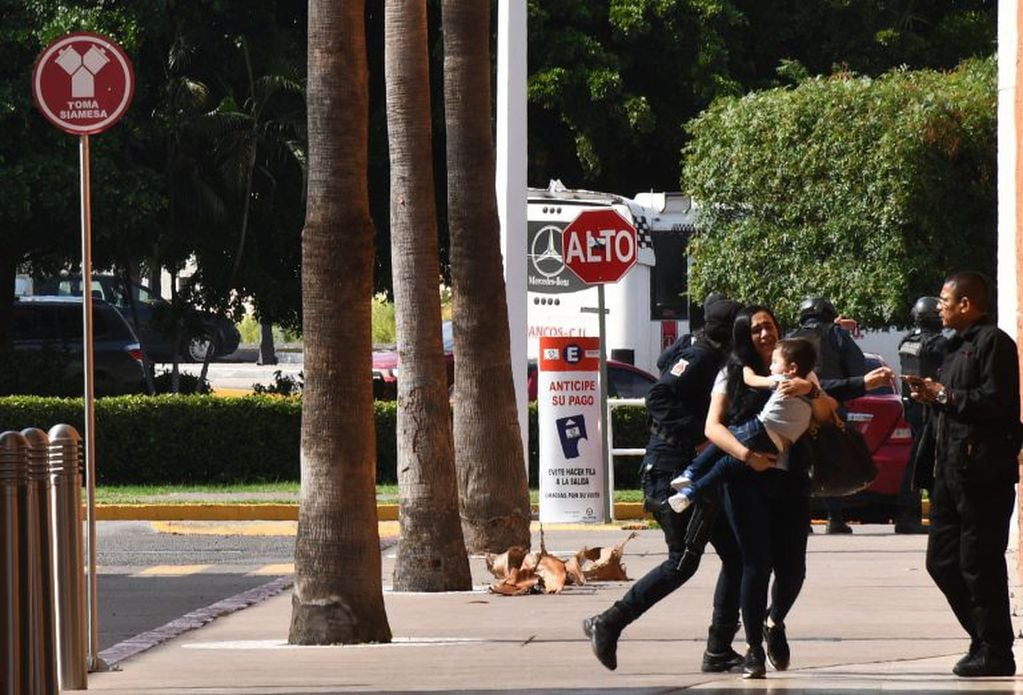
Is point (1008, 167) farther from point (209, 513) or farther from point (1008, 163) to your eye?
point (209, 513)

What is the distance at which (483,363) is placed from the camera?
15.7 metres

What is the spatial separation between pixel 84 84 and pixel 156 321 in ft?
68.4

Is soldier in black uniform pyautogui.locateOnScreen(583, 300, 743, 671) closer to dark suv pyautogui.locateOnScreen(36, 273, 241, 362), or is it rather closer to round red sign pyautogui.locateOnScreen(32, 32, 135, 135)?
round red sign pyautogui.locateOnScreen(32, 32, 135, 135)

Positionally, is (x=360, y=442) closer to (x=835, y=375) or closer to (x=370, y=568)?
(x=370, y=568)

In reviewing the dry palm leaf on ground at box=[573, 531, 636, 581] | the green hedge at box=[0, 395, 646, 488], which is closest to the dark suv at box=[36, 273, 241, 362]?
the green hedge at box=[0, 395, 646, 488]

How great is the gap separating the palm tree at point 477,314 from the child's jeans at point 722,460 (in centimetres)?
573

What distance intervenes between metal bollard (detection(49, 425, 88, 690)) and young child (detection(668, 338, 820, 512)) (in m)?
2.57

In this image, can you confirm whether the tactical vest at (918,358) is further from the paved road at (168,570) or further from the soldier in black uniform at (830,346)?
the paved road at (168,570)

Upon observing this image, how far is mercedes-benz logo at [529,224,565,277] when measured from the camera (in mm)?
24312

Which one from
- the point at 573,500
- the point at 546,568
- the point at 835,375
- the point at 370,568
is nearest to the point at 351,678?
the point at 370,568

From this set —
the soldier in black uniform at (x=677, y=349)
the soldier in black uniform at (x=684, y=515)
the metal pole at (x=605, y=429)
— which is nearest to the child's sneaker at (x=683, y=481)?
the soldier in black uniform at (x=684, y=515)

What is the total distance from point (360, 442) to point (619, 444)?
1280 centimetres

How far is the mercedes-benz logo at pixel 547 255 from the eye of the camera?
24.3 metres

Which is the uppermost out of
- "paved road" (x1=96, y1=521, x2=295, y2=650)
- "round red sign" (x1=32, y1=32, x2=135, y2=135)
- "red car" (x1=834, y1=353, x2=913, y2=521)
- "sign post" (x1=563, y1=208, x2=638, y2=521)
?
"round red sign" (x1=32, y1=32, x2=135, y2=135)
